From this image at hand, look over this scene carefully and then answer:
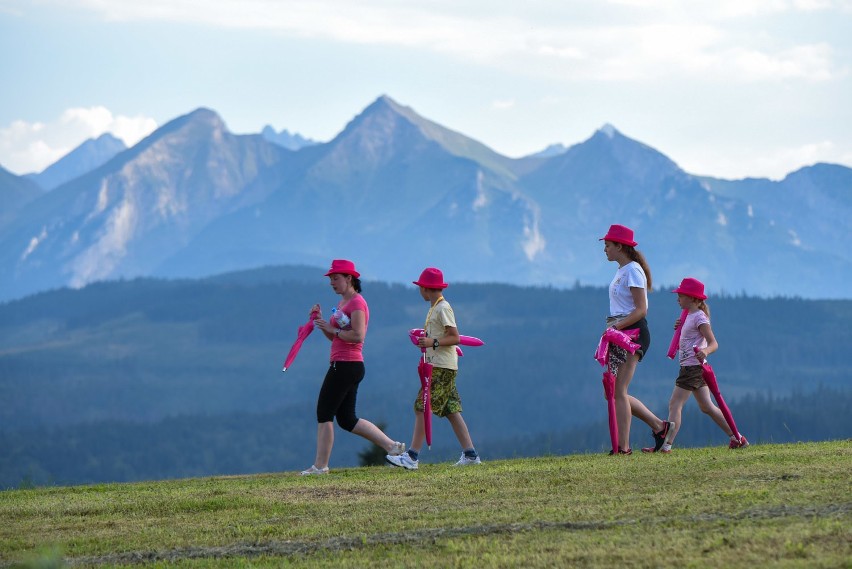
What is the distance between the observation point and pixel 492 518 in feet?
42.8

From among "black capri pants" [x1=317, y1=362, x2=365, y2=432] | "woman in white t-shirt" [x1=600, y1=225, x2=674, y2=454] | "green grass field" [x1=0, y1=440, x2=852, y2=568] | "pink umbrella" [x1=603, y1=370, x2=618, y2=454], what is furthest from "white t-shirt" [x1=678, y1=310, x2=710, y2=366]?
"black capri pants" [x1=317, y1=362, x2=365, y2=432]

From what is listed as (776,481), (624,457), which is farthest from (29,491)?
(776,481)

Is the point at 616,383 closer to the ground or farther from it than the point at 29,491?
farther from it

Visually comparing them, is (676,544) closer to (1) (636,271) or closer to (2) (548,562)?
(2) (548,562)

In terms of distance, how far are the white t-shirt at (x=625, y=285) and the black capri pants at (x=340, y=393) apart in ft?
10.5

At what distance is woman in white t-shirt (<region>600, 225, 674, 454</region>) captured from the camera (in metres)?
17.8

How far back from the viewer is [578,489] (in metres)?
14.6

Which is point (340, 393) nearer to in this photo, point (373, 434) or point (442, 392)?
point (373, 434)

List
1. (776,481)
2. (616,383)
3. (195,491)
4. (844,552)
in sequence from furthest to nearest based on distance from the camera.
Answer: (616,383) → (195,491) → (776,481) → (844,552)

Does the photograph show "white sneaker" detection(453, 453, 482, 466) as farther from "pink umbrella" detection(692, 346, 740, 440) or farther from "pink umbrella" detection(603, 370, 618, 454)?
"pink umbrella" detection(692, 346, 740, 440)

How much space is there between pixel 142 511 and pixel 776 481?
246 inches

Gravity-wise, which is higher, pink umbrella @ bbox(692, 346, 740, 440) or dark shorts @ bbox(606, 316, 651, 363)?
dark shorts @ bbox(606, 316, 651, 363)

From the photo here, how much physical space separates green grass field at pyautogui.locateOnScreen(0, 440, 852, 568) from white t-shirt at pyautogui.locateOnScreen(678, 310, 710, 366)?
5.27ft

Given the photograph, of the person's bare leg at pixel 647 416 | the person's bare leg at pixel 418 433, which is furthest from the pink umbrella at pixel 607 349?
the person's bare leg at pixel 418 433
